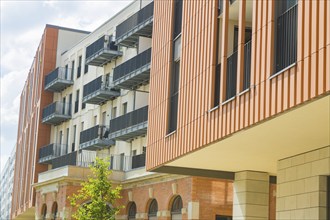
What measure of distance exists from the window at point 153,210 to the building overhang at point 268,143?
16596mm

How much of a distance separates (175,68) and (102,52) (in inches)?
1041

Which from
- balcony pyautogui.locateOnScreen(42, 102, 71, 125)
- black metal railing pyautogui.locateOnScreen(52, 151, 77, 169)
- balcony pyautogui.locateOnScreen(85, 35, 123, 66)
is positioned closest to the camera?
balcony pyautogui.locateOnScreen(85, 35, 123, 66)

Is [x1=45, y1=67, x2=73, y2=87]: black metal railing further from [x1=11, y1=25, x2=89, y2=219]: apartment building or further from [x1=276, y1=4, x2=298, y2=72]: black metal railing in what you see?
[x1=276, y1=4, x2=298, y2=72]: black metal railing

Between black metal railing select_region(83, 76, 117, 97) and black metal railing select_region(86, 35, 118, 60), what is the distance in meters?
1.83

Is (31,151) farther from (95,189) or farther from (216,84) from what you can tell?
(216,84)

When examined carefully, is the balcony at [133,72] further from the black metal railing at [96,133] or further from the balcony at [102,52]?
the black metal railing at [96,133]

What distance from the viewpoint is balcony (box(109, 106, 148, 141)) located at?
42.0m

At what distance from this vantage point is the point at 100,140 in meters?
48.3

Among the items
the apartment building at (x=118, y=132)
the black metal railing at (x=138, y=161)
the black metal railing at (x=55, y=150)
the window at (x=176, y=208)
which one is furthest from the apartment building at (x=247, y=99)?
the black metal railing at (x=55, y=150)

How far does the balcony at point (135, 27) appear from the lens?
42.8m

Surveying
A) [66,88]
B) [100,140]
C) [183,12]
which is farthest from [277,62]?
[66,88]

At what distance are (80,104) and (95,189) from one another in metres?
20.5

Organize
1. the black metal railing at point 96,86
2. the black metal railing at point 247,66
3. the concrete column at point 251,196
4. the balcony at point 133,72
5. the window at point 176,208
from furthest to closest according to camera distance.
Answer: the black metal railing at point 96,86
the balcony at point 133,72
the window at point 176,208
the concrete column at point 251,196
the black metal railing at point 247,66

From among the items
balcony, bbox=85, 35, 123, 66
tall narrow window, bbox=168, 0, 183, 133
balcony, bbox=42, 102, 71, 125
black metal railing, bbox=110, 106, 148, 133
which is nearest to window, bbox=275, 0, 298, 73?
tall narrow window, bbox=168, 0, 183, 133
